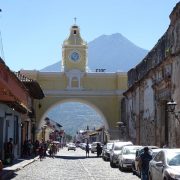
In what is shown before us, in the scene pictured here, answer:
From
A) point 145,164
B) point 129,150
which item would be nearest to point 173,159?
point 145,164

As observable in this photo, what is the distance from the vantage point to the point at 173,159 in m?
15.3

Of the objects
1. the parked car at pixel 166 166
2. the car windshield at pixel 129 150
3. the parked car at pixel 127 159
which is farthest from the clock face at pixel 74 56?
the parked car at pixel 166 166

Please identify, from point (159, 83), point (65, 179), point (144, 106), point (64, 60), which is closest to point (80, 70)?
point (64, 60)

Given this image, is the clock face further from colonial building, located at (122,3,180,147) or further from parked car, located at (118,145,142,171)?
parked car, located at (118,145,142,171)

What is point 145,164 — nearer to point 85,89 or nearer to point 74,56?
point 85,89

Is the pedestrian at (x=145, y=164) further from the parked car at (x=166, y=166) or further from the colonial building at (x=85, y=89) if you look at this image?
the colonial building at (x=85, y=89)

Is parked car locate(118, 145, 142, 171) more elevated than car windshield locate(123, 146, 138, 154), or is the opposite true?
car windshield locate(123, 146, 138, 154)

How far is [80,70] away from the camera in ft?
211

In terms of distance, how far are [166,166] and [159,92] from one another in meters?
19.2

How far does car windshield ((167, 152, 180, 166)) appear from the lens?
15.0 metres

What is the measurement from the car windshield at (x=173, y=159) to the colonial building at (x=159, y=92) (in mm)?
12396

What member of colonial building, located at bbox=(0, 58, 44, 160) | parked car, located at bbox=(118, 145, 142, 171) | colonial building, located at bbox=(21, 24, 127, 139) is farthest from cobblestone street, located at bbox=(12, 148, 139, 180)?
colonial building, located at bbox=(21, 24, 127, 139)

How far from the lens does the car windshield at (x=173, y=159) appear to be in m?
15.0

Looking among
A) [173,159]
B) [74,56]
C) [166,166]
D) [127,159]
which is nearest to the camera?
[166,166]
